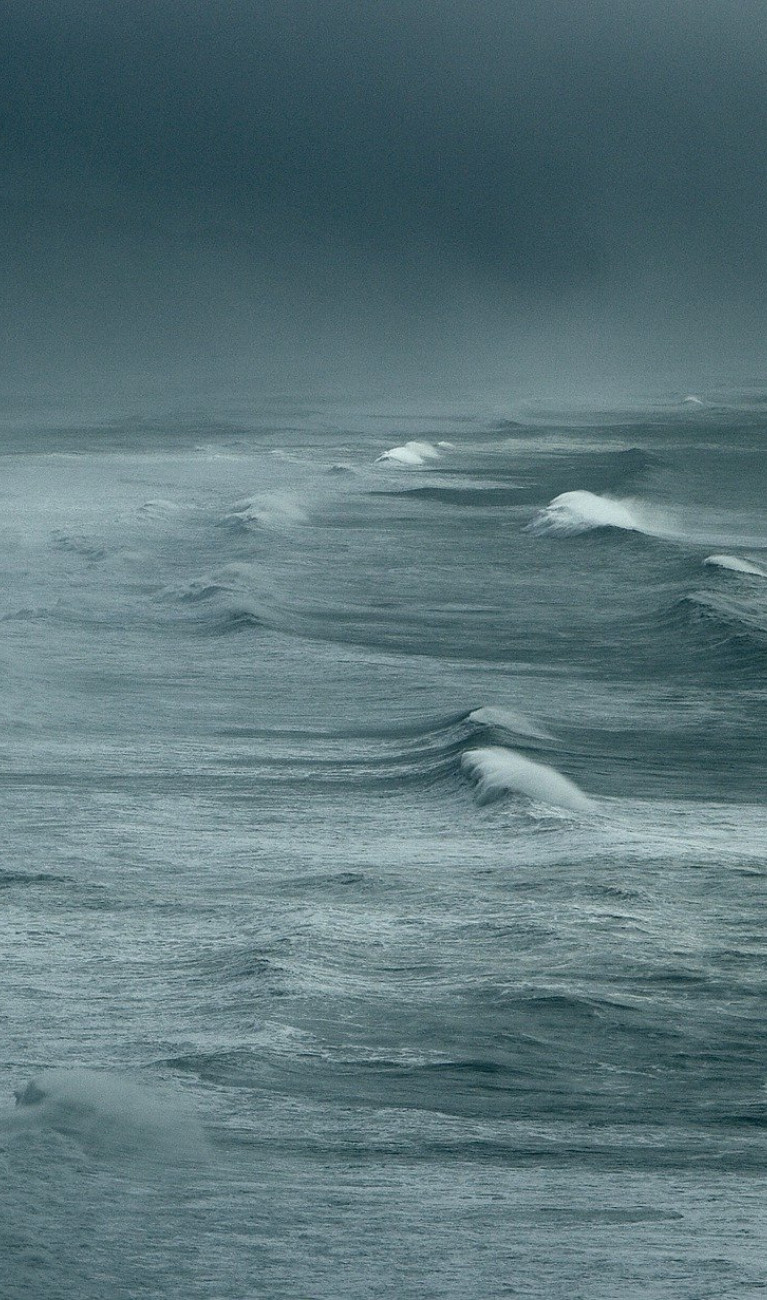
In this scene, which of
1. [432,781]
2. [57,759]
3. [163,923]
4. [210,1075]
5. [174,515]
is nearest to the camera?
[210,1075]

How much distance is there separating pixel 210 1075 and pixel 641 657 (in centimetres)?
1851

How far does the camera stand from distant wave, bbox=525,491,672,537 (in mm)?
49062

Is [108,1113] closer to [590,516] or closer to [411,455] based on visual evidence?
[590,516]

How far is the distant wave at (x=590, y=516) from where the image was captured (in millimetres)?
49062

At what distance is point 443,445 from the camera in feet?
297

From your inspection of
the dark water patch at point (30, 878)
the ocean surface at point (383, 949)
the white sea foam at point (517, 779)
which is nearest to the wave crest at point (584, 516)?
the ocean surface at point (383, 949)

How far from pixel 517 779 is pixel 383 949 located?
18.0 ft

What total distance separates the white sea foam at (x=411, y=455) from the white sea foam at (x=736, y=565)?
36747mm

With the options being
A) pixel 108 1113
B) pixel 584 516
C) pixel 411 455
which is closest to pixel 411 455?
pixel 411 455

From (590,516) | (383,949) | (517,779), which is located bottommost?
(383,949)

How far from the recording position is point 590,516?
52.4 m

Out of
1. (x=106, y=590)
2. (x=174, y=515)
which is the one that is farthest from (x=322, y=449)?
(x=106, y=590)

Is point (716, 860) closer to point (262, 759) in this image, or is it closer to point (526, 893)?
point (526, 893)

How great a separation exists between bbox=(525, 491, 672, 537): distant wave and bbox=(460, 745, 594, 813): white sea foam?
2810 cm
